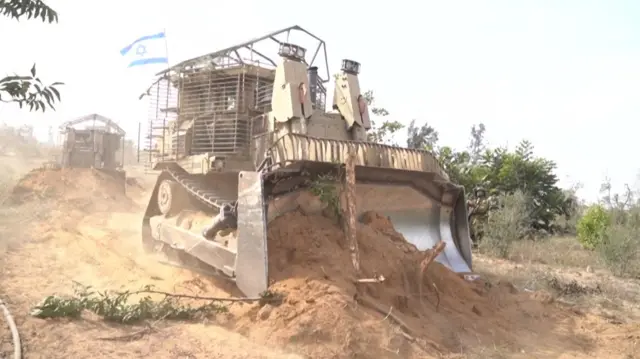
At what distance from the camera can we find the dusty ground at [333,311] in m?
5.28

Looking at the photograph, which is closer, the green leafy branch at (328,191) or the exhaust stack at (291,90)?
the green leafy branch at (328,191)

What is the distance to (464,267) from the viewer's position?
328 inches

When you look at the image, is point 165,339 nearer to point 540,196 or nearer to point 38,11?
point 38,11

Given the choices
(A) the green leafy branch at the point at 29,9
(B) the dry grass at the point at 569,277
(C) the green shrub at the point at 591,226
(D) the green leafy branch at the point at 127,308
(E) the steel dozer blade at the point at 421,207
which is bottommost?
(B) the dry grass at the point at 569,277

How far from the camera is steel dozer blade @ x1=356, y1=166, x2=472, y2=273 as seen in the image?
7707 mm

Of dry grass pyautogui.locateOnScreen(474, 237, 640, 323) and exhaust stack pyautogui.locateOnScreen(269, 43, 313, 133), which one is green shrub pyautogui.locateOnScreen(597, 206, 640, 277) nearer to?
dry grass pyautogui.locateOnScreen(474, 237, 640, 323)

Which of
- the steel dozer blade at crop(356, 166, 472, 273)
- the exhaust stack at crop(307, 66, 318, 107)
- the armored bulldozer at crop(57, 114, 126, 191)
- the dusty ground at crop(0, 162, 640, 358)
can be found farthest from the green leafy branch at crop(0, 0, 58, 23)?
the armored bulldozer at crop(57, 114, 126, 191)

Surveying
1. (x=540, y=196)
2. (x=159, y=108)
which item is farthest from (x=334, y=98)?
(x=540, y=196)

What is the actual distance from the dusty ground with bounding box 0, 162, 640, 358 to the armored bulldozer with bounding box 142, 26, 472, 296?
15.2 inches

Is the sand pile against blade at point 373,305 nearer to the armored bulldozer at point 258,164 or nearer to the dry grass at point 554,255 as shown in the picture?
the armored bulldozer at point 258,164

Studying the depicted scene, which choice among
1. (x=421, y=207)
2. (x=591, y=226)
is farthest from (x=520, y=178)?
(x=421, y=207)

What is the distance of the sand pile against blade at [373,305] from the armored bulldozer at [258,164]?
1.20ft

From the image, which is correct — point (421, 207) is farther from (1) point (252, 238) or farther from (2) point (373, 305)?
(1) point (252, 238)

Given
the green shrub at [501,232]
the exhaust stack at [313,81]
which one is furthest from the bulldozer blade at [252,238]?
the green shrub at [501,232]
